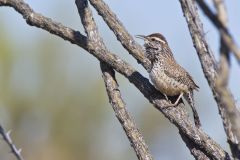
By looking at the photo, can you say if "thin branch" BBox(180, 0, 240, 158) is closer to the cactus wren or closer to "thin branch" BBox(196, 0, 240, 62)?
"thin branch" BBox(196, 0, 240, 62)

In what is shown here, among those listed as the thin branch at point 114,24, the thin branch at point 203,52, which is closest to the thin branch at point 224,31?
the thin branch at point 203,52

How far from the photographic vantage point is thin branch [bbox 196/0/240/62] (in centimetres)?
217

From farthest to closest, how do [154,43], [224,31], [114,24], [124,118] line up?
[154,43], [114,24], [124,118], [224,31]

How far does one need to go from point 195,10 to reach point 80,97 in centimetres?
980

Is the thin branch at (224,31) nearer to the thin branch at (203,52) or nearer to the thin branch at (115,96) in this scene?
the thin branch at (203,52)

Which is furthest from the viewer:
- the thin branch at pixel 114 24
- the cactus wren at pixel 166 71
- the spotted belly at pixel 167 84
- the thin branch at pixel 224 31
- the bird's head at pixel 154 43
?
the bird's head at pixel 154 43

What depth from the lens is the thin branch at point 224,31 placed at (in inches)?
85.3

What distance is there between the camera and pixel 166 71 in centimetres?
555

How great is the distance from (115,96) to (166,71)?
950 mm

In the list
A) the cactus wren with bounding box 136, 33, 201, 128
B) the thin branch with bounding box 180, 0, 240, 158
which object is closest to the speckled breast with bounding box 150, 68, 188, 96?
the cactus wren with bounding box 136, 33, 201, 128

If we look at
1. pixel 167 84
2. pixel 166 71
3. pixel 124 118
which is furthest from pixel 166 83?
pixel 124 118

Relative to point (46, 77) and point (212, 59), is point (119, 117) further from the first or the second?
point (46, 77)

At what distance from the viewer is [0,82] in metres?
13.2

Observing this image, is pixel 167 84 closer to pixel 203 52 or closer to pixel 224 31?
pixel 203 52
